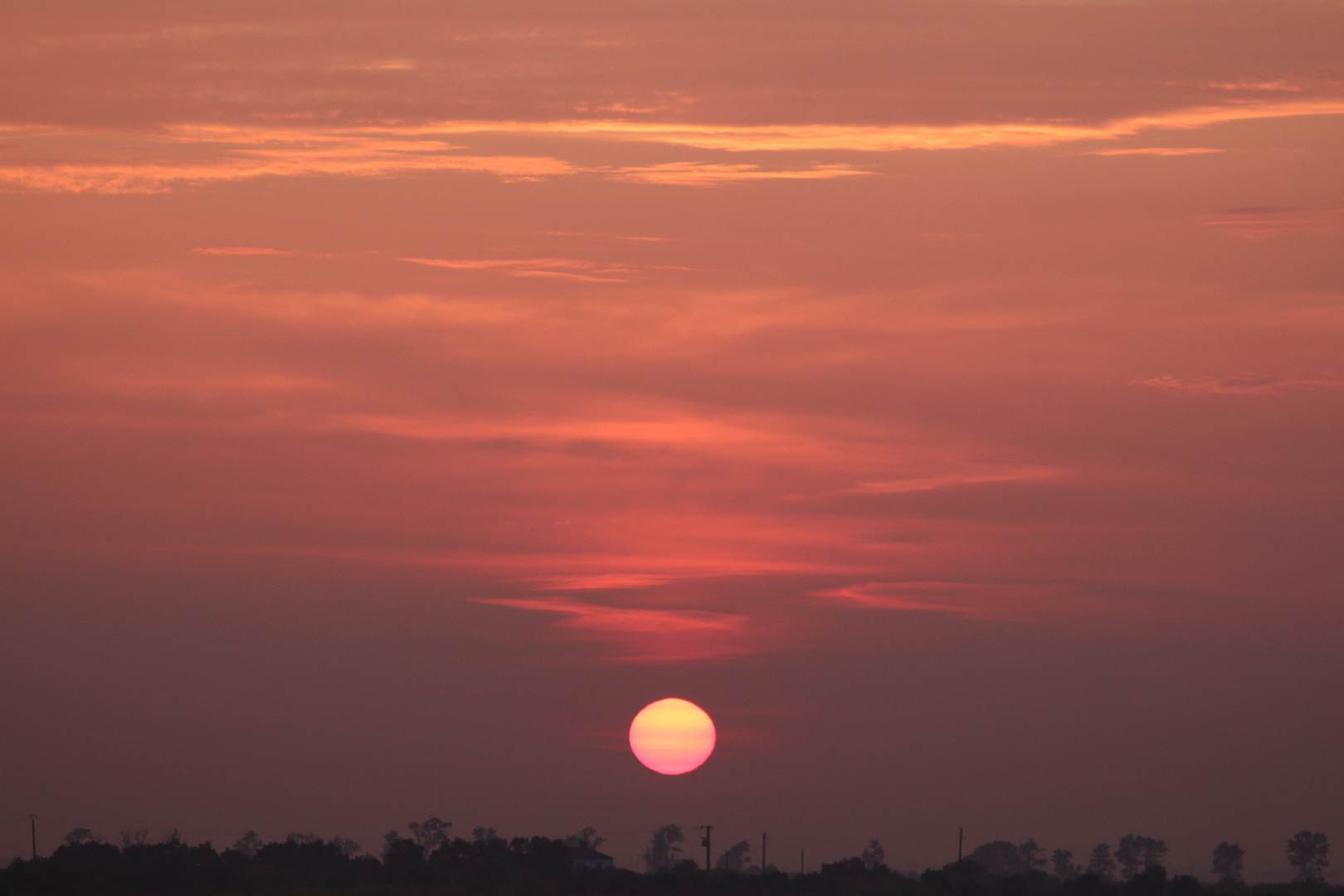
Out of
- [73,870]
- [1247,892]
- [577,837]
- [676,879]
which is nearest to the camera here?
[73,870]

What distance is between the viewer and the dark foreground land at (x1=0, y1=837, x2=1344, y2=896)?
9250 cm

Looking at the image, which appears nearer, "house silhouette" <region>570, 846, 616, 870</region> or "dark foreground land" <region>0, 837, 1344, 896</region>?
"dark foreground land" <region>0, 837, 1344, 896</region>

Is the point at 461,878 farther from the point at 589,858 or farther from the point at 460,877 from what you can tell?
the point at 589,858

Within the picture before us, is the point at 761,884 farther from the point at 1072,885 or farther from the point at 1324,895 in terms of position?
the point at 1324,895

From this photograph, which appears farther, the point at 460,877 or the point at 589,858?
the point at 589,858

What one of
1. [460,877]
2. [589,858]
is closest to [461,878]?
[460,877]

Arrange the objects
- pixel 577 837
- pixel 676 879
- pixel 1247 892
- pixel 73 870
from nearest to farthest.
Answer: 1. pixel 73 870
2. pixel 676 879
3. pixel 1247 892
4. pixel 577 837

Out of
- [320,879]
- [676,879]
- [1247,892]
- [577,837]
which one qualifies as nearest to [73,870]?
[320,879]

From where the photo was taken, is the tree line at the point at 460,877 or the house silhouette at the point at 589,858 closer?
the tree line at the point at 460,877

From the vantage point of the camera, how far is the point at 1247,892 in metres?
112

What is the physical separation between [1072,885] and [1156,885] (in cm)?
721

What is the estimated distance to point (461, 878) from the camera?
102125mm

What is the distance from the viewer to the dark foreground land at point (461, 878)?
92500 mm

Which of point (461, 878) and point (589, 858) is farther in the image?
point (589, 858)
